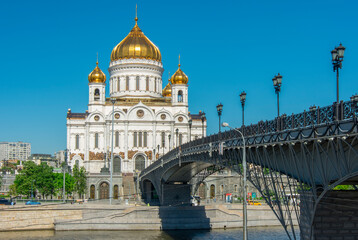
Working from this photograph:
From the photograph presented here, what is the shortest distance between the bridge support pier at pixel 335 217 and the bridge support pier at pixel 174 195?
35382 mm

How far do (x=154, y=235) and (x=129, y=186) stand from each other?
3192 centimetres

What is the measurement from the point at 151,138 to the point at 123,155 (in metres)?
5.02

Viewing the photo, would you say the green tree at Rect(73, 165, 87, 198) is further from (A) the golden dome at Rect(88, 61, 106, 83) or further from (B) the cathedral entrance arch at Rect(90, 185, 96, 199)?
(A) the golden dome at Rect(88, 61, 106, 83)

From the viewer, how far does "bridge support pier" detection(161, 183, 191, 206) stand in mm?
59438

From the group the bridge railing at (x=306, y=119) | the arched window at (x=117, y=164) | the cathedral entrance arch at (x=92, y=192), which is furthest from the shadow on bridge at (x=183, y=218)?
the arched window at (x=117, y=164)

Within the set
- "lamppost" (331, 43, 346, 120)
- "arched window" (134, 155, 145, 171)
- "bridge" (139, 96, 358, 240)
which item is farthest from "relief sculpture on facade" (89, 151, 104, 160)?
"lamppost" (331, 43, 346, 120)

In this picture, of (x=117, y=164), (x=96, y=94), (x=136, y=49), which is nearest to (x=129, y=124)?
(x=117, y=164)

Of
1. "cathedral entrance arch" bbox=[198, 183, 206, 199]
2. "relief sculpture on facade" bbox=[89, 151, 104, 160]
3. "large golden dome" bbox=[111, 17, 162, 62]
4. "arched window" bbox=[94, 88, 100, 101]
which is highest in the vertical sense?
"large golden dome" bbox=[111, 17, 162, 62]

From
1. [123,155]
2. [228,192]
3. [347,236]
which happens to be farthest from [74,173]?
[347,236]

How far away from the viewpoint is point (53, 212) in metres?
55.6

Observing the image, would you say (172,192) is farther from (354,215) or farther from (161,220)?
(354,215)

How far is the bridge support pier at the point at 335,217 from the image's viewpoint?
78.8 ft

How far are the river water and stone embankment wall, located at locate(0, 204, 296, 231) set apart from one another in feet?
4.96

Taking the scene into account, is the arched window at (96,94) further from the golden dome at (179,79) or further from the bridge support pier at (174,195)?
the bridge support pier at (174,195)
